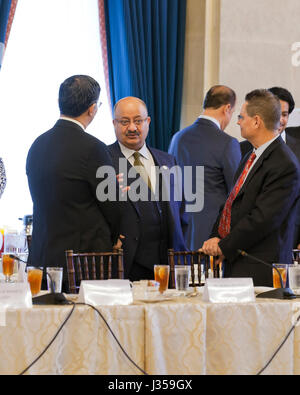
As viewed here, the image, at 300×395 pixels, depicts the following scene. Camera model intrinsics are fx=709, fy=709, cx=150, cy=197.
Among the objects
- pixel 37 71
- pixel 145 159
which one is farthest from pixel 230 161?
pixel 37 71

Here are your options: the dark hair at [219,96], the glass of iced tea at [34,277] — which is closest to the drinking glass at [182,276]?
the glass of iced tea at [34,277]

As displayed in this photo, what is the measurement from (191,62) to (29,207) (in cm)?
185

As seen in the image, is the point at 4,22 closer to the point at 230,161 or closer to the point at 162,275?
the point at 230,161

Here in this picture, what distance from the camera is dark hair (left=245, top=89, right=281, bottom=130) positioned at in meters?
3.08

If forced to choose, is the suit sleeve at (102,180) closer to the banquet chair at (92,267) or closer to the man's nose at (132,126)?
the banquet chair at (92,267)

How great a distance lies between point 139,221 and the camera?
11.1 ft

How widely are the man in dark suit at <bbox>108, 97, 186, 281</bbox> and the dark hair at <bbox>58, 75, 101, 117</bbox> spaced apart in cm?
48

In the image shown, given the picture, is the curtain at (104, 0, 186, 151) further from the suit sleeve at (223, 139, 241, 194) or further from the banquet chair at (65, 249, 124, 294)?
the banquet chair at (65, 249, 124, 294)

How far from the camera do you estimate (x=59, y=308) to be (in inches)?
78.2

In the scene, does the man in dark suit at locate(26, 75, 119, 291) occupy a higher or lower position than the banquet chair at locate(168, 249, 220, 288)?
higher

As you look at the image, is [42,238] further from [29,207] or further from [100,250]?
[29,207]

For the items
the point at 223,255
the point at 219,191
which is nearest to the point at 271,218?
the point at 223,255

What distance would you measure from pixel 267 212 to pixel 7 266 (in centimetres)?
106

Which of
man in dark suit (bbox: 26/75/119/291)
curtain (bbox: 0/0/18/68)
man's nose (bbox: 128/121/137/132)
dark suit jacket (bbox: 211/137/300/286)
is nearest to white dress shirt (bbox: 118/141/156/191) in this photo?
man's nose (bbox: 128/121/137/132)
